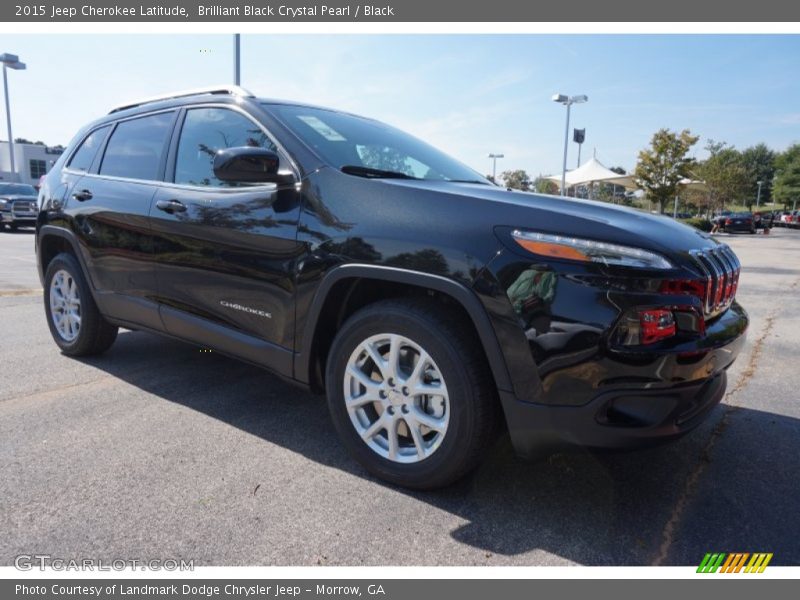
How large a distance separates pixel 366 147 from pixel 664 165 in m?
36.1

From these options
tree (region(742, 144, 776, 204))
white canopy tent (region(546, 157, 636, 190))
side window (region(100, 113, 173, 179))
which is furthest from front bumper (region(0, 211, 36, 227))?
tree (region(742, 144, 776, 204))

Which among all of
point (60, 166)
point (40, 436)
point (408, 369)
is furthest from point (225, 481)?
point (60, 166)

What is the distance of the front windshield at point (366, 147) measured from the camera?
290 cm

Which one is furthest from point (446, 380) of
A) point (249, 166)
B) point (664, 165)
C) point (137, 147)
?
point (664, 165)

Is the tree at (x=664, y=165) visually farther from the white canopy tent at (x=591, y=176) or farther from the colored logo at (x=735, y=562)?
the colored logo at (x=735, y=562)

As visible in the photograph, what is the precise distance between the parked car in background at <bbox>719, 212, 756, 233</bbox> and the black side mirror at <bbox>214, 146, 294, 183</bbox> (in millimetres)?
36836

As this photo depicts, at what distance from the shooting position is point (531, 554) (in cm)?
209

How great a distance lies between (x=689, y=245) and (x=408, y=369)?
1243 millimetres

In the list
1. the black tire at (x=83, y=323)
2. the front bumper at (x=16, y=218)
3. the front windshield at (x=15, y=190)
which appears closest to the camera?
the black tire at (x=83, y=323)

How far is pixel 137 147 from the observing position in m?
3.77

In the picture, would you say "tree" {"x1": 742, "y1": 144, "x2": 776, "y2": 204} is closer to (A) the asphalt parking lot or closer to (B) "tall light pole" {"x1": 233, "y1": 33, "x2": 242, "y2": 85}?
(B) "tall light pole" {"x1": 233, "y1": 33, "x2": 242, "y2": 85}

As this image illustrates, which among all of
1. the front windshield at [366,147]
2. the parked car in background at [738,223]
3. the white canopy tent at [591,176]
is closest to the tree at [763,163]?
the parked car in background at [738,223]

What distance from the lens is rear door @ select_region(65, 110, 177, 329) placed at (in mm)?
3508

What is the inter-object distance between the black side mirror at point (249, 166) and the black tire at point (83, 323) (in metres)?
2.04
